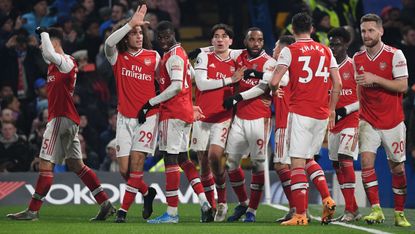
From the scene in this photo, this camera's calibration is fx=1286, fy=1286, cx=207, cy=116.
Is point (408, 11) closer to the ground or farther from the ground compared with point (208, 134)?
farther from the ground

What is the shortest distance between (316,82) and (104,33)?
8956mm

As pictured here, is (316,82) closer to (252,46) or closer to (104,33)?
(252,46)

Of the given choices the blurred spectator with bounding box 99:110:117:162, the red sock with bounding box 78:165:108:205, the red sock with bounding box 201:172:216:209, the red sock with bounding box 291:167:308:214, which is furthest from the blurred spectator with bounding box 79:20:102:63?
the red sock with bounding box 291:167:308:214

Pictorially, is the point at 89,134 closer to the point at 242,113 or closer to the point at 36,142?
A: the point at 36,142

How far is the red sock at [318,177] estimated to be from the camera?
559 inches

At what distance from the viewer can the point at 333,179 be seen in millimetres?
20297

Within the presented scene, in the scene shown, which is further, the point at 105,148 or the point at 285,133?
the point at 105,148

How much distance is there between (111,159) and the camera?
68.7 ft

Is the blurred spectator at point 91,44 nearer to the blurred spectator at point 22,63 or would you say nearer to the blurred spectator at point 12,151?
the blurred spectator at point 22,63

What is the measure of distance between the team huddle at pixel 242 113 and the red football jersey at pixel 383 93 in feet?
0.04

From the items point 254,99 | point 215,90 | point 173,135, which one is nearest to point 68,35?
point 215,90

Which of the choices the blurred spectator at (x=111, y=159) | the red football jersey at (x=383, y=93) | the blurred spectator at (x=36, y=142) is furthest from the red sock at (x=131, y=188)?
the blurred spectator at (x=36, y=142)

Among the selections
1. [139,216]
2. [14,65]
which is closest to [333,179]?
[139,216]

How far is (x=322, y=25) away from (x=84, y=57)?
13.7 ft
